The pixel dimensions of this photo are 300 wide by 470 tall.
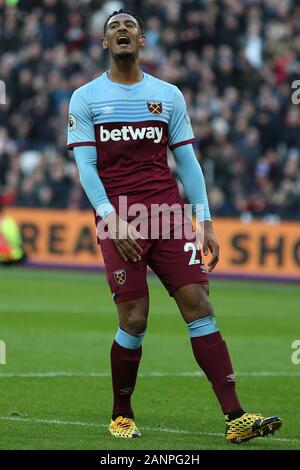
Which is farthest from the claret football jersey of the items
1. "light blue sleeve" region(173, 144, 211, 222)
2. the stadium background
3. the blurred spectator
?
the blurred spectator

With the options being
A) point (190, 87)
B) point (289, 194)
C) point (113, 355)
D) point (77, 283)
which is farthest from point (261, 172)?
point (113, 355)

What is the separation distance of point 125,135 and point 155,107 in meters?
0.27

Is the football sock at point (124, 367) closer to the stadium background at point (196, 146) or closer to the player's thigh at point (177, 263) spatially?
the player's thigh at point (177, 263)

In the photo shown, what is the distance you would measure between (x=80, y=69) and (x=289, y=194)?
5774 millimetres

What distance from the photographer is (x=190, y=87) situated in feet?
84.2

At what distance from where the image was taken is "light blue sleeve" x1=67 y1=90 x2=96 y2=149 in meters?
7.86

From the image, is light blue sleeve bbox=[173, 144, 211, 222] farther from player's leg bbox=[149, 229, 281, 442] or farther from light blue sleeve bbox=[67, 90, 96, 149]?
light blue sleeve bbox=[67, 90, 96, 149]

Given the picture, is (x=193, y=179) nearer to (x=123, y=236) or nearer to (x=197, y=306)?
(x=123, y=236)

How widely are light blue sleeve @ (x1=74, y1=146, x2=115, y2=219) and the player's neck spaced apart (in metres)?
0.51

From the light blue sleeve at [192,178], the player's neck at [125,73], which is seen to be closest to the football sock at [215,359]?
the light blue sleeve at [192,178]

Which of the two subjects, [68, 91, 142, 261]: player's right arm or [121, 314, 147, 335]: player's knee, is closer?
[68, 91, 142, 261]: player's right arm

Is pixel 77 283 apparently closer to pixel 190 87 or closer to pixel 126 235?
pixel 190 87

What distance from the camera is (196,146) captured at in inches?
978

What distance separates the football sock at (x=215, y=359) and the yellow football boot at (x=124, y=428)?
56cm
